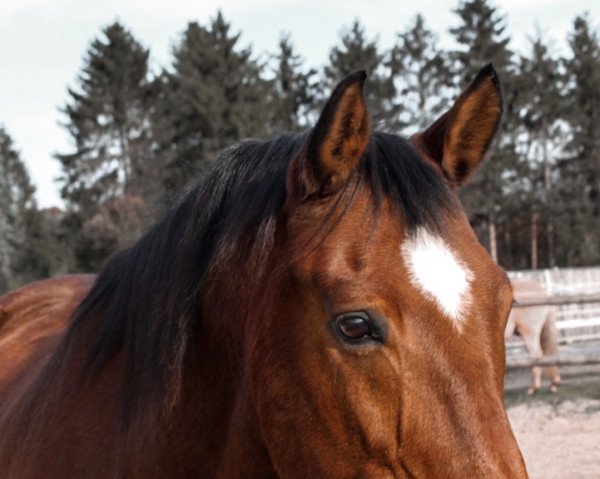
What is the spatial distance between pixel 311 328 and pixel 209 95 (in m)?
28.0

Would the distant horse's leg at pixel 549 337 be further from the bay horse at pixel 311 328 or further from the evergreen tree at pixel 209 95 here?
the evergreen tree at pixel 209 95

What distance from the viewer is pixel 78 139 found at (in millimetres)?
33500

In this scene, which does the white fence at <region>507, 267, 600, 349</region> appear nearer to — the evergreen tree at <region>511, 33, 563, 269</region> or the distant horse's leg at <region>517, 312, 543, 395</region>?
the distant horse's leg at <region>517, 312, 543, 395</region>

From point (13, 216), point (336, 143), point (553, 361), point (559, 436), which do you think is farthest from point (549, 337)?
point (13, 216)

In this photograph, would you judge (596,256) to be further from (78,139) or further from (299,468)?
(299,468)

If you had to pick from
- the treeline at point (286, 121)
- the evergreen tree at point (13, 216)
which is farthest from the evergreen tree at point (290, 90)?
the evergreen tree at point (13, 216)

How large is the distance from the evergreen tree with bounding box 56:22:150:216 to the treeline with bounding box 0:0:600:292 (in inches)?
2.4

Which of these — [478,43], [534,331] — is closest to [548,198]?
[478,43]

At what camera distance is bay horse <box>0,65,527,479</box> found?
1.58m

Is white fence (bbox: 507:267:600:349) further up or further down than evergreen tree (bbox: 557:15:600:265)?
further down

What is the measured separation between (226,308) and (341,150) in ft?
1.64

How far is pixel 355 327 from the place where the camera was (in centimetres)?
160

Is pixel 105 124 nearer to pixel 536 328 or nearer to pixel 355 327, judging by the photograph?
pixel 536 328

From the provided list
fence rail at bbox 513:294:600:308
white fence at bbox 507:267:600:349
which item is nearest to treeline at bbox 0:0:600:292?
white fence at bbox 507:267:600:349
